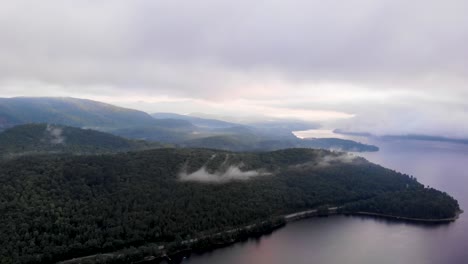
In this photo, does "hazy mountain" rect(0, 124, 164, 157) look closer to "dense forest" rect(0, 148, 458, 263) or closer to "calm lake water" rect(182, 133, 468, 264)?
"dense forest" rect(0, 148, 458, 263)

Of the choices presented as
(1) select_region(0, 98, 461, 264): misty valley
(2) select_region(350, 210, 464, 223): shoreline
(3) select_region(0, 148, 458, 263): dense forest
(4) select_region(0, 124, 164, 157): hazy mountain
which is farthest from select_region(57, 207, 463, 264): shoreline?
(4) select_region(0, 124, 164, 157): hazy mountain

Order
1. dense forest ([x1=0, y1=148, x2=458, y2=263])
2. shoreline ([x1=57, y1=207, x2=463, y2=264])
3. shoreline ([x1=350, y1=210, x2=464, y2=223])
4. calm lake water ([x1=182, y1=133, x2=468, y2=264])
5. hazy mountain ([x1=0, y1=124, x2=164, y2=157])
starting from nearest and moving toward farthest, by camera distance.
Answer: shoreline ([x1=57, y1=207, x2=463, y2=264]) → dense forest ([x1=0, y1=148, x2=458, y2=263]) → calm lake water ([x1=182, y1=133, x2=468, y2=264]) → shoreline ([x1=350, y1=210, x2=464, y2=223]) → hazy mountain ([x1=0, y1=124, x2=164, y2=157])

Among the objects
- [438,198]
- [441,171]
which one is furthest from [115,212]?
[441,171]

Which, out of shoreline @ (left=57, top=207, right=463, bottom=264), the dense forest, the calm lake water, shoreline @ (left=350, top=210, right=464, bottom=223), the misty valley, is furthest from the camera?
shoreline @ (left=350, top=210, right=464, bottom=223)

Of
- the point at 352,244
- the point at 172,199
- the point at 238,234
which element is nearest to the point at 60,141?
the point at 172,199

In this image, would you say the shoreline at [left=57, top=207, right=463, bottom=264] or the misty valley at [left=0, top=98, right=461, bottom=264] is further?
the misty valley at [left=0, top=98, right=461, bottom=264]

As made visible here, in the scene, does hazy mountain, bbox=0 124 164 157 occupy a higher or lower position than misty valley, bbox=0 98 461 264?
higher

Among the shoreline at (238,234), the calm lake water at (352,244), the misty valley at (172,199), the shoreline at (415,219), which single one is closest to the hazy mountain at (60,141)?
the misty valley at (172,199)

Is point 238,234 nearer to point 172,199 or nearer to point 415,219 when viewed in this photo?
point 172,199
